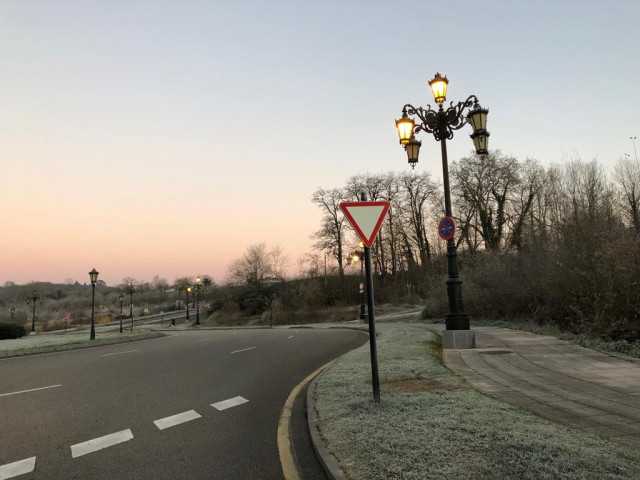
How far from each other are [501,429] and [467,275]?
2249cm

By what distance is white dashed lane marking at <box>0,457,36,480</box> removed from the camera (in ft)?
14.4

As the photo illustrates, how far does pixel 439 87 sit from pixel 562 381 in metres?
8.75

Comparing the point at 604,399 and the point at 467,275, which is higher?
the point at 467,275

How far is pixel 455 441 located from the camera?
4.21 metres

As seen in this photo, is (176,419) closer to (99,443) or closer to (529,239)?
(99,443)

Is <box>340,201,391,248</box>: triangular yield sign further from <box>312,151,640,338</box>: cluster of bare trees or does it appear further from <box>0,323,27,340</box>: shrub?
<box>0,323,27,340</box>: shrub

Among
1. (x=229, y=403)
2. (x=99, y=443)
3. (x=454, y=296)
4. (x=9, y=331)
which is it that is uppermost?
(x=454, y=296)

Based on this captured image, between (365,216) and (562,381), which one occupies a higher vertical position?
(365,216)

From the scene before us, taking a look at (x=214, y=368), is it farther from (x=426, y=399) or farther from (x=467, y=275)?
(x=467, y=275)

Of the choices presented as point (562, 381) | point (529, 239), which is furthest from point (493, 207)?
point (562, 381)

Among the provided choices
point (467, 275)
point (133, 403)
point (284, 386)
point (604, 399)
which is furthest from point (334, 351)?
point (467, 275)

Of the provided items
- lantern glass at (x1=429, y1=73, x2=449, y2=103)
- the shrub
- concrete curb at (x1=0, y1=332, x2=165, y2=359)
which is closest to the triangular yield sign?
lantern glass at (x1=429, y1=73, x2=449, y2=103)

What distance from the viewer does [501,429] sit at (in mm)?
4438

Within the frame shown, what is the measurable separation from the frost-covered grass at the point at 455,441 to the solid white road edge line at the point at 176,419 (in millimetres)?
2014
